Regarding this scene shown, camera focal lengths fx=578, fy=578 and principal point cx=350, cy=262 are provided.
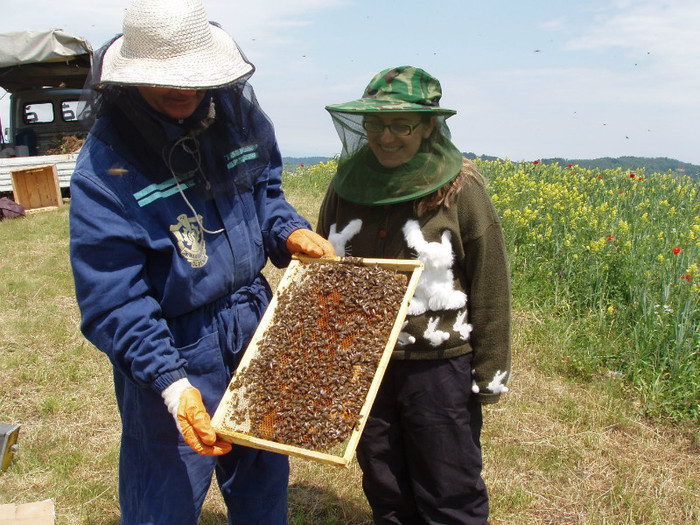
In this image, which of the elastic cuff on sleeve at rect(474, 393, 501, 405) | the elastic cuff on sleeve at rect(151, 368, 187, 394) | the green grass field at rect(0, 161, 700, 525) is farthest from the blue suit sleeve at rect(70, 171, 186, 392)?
the green grass field at rect(0, 161, 700, 525)

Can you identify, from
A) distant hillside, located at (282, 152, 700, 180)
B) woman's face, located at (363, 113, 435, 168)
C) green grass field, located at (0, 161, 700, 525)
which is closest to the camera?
woman's face, located at (363, 113, 435, 168)

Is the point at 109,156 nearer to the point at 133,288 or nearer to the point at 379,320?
the point at 133,288

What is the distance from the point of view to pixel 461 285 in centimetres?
272

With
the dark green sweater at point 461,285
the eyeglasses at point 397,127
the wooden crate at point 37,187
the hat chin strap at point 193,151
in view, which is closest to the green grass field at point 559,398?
the dark green sweater at point 461,285

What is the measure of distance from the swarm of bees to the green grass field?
166 centimetres

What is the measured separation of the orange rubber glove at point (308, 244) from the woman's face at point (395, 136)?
0.47 m

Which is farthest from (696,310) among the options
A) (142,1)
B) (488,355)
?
(142,1)

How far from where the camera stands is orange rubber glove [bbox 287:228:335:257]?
266 cm

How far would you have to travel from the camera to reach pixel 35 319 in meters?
6.24

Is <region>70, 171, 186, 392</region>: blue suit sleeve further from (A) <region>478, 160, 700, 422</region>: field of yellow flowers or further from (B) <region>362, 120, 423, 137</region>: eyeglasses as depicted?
(A) <region>478, 160, 700, 422</region>: field of yellow flowers

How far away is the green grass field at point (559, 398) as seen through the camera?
12.1ft

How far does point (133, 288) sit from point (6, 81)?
1388 cm

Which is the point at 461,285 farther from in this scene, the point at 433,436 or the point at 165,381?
the point at 165,381

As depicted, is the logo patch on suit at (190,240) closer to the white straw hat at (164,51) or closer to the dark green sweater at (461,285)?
the white straw hat at (164,51)
